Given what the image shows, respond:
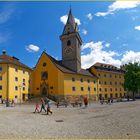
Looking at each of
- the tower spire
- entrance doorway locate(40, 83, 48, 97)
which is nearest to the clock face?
the tower spire

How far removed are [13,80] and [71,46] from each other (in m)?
21.4

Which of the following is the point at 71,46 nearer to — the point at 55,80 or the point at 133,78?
the point at 55,80

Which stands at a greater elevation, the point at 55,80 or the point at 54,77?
the point at 54,77

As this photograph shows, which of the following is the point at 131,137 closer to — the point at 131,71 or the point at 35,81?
the point at 131,71

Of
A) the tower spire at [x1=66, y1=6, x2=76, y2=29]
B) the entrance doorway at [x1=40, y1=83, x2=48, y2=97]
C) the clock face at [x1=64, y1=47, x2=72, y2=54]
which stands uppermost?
the tower spire at [x1=66, y1=6, x2=76, y2=29]

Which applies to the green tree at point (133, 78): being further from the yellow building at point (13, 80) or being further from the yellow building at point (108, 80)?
the yellow building at point (13, 80)

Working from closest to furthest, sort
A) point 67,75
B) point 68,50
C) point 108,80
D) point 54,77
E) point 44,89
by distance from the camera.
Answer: point 67,75 < point 54,77 < point 44,89 < point 68,50 < point 108,80

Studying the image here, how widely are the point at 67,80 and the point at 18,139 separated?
172 feet

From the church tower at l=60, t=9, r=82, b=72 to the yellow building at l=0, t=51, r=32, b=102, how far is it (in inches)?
527

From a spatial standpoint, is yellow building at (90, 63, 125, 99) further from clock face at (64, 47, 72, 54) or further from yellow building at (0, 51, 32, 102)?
yellow building at (0, 51, 32, 102)

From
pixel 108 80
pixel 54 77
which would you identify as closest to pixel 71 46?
pixel 54 77

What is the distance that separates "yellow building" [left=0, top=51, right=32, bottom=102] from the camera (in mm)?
58812

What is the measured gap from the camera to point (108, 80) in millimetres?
89688

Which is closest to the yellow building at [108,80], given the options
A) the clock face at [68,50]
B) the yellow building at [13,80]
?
the clock face at [68,50]
